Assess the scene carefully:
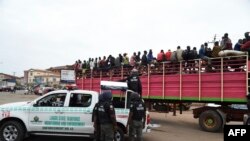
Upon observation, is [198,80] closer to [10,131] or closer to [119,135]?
[119,135]

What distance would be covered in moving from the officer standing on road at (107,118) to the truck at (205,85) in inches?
147

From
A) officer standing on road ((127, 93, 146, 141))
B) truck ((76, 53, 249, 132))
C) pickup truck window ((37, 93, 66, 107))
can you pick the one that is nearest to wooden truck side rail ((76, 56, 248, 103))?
truck ((76, 53, 249, 132))

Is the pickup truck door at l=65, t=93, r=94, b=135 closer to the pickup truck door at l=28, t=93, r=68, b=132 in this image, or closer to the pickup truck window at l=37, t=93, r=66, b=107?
the pickup truck door at l=28, t=93, r=68, b=132

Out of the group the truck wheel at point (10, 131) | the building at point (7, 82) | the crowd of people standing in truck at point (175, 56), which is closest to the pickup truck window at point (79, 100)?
the truck wheel at point (10, 131)

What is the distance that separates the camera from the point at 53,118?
1022cm

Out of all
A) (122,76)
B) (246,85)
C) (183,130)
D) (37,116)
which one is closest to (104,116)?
(37,116)

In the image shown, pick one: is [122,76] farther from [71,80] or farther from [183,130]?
[71,80]

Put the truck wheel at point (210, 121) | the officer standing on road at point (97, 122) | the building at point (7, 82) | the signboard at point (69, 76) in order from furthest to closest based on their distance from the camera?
the building at point (7, 82) < the signboard at point (69, 76) < the truck wheel at point (210, 121) < the officer standing on road at point (97, 122)

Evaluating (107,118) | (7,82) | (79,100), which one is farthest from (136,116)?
(7,82)

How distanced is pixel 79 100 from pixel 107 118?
87.6 inches

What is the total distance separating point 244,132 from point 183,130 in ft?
30.6

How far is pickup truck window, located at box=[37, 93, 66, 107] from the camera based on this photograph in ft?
34.0

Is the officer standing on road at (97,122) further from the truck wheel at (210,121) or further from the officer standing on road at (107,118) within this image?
the truck wheel at (210,121)

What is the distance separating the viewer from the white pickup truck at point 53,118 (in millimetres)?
10133
